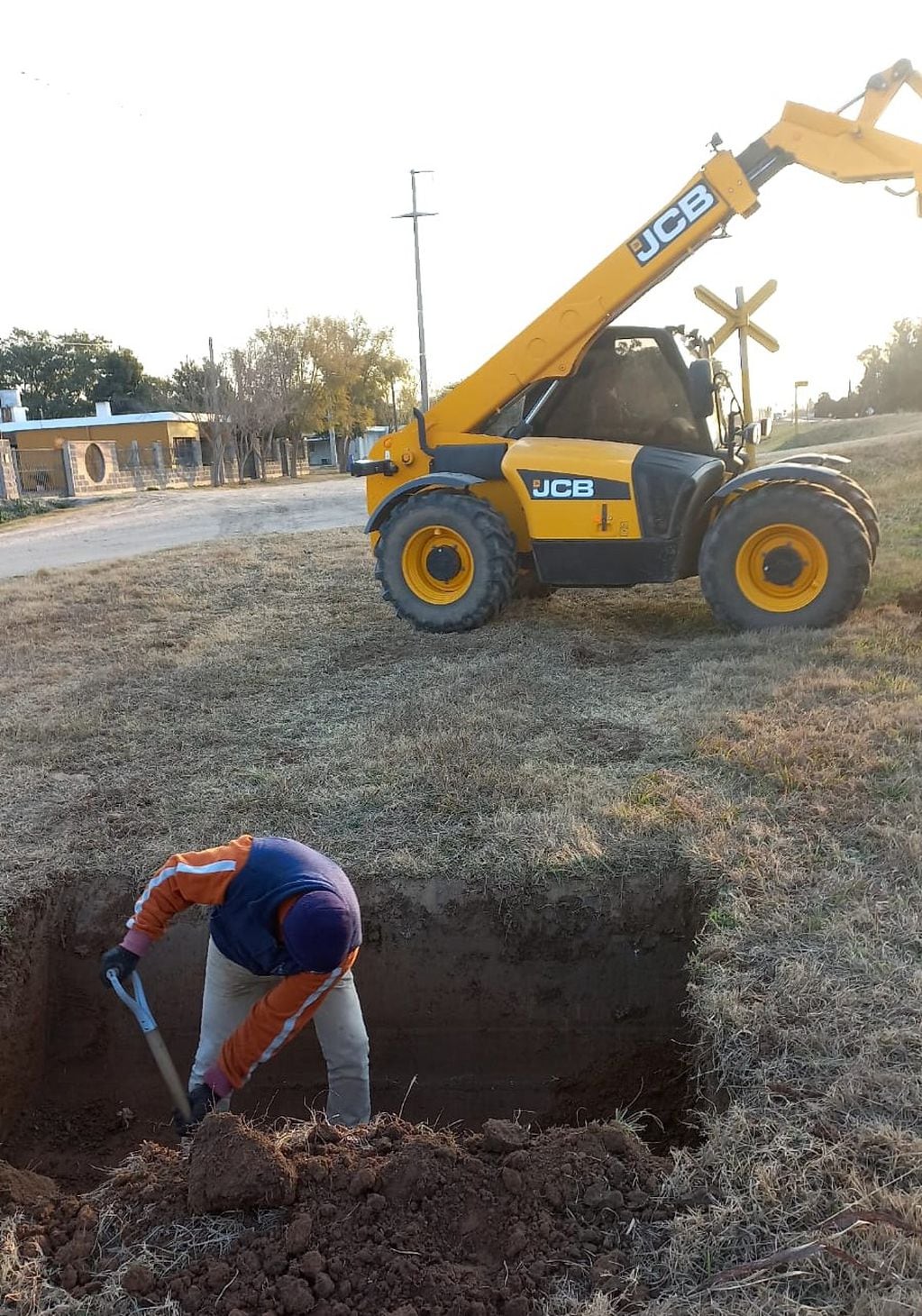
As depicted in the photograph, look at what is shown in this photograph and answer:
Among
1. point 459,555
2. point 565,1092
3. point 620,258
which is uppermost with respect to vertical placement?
point 620,258

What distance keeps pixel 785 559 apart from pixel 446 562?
2483 mm

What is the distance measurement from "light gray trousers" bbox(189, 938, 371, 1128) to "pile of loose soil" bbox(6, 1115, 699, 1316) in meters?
0.72

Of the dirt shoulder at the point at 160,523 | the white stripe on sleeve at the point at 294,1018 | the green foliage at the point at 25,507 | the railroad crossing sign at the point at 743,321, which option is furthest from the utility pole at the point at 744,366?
the green foliage at the point at 25,507

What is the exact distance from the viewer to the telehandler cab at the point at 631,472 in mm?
6797

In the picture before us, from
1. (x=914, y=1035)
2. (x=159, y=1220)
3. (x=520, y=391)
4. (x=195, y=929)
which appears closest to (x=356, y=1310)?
(x=159, y=1220)

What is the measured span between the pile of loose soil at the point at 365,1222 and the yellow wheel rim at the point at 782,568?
4.77 meters

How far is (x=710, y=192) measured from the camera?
23.1 feet

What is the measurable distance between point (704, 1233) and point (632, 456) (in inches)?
211

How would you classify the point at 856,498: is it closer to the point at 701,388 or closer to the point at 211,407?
the point at 701,388

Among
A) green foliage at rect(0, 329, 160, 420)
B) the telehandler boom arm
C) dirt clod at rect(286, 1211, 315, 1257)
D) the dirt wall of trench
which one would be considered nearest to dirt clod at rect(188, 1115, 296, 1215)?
dirt clod at rect(286, 1211, 315, 1257)

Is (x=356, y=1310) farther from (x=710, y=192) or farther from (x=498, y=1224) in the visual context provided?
(x=710, y=192)

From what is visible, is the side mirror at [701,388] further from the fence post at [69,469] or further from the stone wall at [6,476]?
the fence post at [69,469]

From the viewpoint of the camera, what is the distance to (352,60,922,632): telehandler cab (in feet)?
22.3

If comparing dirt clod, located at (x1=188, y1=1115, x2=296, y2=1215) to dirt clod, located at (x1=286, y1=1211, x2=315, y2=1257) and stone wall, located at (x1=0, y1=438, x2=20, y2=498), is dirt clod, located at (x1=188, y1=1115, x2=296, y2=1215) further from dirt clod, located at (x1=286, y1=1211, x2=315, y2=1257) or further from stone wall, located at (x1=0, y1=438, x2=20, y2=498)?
stone wall, located at (x1=0, y1=438, x2=20, y2=498)
